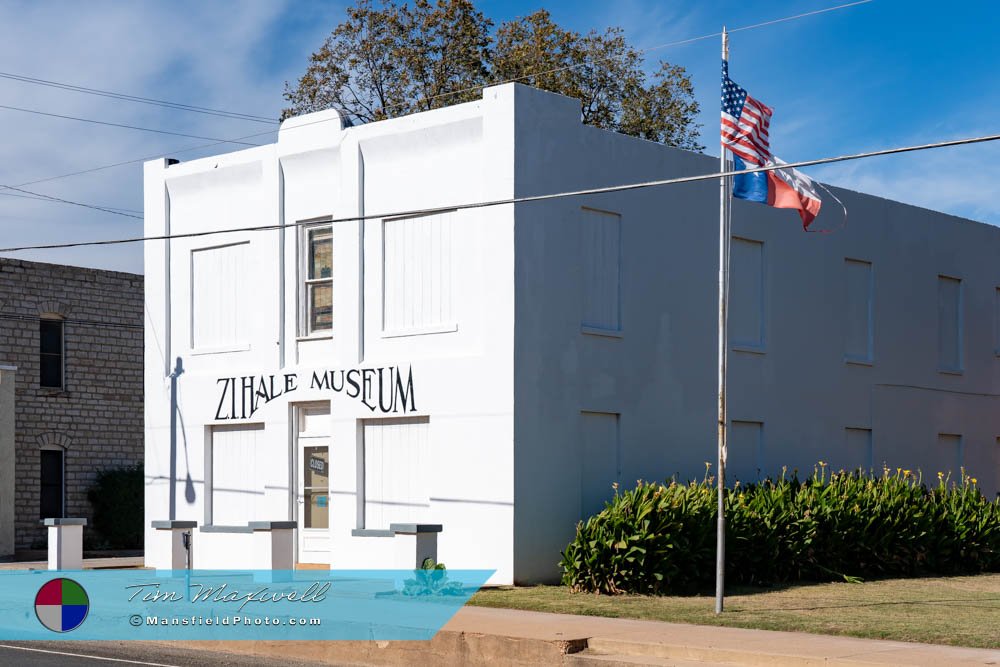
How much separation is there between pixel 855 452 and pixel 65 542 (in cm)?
1392

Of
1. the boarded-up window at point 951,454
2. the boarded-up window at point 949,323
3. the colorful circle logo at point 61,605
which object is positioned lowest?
the colorful circle logo at point 61,605

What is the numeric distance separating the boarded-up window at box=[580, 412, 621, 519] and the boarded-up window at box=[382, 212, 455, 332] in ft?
8.63

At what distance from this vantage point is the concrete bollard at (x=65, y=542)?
2158cm

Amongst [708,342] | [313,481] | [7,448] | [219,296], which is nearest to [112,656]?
[313,481]

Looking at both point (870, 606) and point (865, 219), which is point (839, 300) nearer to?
point (865, 219)

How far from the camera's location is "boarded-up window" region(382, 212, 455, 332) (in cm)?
1998

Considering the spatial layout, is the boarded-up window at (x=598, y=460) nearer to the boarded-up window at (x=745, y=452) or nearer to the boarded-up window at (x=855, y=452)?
the boarded-up window at (x=745, y=452)

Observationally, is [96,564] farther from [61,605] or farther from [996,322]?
[996,322]

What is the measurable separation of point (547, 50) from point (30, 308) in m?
16.0


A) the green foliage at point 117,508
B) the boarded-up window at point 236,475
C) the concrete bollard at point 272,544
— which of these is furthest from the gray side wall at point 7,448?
the concrete bollard at point 272,544

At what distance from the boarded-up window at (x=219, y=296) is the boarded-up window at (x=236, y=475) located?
156cm

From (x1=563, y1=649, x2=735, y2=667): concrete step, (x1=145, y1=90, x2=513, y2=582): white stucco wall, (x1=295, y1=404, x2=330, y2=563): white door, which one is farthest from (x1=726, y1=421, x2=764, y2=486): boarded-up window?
(x1=563, y1=649, x2=735, y2=667): concrete step

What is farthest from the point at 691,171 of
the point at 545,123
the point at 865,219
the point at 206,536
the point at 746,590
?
the point at 206,536

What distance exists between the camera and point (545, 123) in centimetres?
1948
